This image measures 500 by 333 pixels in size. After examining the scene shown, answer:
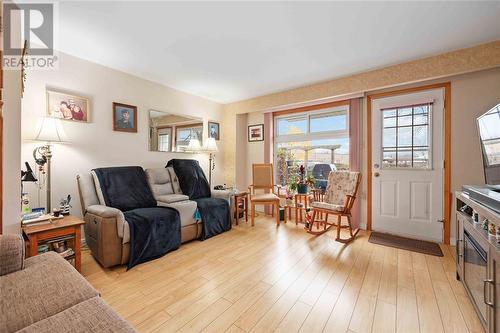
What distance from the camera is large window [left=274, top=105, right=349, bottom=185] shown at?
12.2ft

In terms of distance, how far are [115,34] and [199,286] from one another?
8.45 feet

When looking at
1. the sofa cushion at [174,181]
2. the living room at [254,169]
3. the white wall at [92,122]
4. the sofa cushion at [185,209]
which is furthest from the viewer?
the sofa cushion at [174,181]

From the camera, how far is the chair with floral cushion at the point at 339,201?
293cm

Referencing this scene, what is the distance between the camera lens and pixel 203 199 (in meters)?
3.26

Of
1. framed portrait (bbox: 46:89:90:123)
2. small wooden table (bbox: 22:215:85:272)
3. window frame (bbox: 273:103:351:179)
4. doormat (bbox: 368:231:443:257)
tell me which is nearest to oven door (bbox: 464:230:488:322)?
doormat (bbox: 368:231:443:257)

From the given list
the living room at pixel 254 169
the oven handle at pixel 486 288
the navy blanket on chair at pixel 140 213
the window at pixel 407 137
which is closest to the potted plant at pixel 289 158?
the living room at pixel 254 169

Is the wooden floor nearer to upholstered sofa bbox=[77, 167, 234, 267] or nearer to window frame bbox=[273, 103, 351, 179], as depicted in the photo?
upholstered sofa bbox=[77, 167, 234, 267]

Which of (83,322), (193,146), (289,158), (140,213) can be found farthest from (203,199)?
(83,322)

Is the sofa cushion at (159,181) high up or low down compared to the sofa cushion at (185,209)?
up

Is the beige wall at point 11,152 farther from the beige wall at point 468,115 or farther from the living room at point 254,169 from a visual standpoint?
the beige wall at point 468,115

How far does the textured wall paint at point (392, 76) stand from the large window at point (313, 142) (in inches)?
17.5

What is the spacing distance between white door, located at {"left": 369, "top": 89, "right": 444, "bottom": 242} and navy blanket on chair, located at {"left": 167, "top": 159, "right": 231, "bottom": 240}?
2.34 m

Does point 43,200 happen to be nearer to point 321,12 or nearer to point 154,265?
point 154,265

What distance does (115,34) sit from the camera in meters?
2.17
